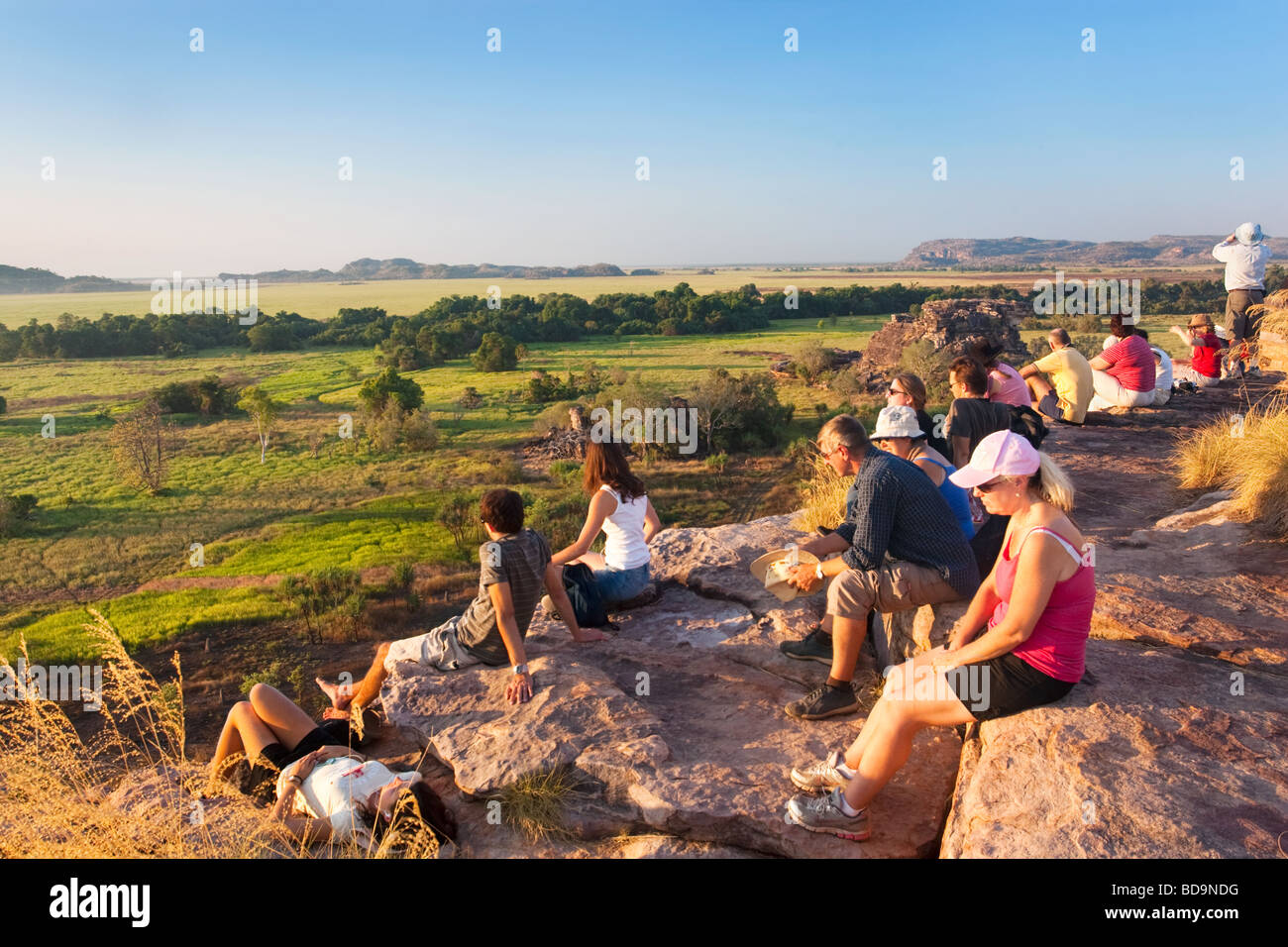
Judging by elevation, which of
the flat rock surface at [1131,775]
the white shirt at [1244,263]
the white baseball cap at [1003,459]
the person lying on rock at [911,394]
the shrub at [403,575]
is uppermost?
the white shirt at [1244,263]

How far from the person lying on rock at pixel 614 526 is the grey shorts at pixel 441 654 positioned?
0.78 m

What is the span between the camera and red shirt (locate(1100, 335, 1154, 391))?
10.5m

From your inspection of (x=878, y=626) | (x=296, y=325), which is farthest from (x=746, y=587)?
(x=296, y=325)

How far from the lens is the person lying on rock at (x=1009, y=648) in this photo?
10.4 ft

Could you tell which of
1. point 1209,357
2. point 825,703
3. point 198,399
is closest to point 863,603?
point 825,703

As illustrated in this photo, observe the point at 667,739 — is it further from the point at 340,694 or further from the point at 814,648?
the point at 340,694

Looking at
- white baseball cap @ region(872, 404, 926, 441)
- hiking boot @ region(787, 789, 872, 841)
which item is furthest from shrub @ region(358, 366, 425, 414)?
hiking boot @ region(787, 789, 872, 841)

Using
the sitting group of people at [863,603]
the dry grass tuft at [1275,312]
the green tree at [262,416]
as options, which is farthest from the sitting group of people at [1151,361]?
the green tree at [262,416]

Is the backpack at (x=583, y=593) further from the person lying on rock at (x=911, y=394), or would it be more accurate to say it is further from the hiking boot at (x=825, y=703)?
the person lying on rock at (x=911, y=394)

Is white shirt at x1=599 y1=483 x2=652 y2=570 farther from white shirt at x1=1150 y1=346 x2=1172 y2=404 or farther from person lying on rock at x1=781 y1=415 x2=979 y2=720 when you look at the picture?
white shirt at x1=1150 y1=346 x2=1172 y2=404

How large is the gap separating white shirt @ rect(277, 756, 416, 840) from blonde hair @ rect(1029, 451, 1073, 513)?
3.10 metres

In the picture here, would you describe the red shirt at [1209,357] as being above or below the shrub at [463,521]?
above

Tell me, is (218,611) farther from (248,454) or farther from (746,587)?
(248,454)

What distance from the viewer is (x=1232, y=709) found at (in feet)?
11.5
